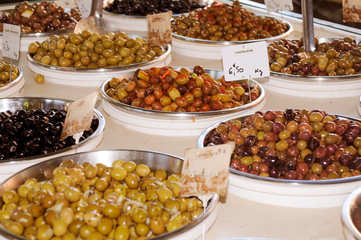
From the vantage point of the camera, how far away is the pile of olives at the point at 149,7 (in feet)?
14.1

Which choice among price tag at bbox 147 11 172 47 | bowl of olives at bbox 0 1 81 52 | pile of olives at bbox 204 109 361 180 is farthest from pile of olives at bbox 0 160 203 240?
bowl of olives at bbox 0 1 81 52

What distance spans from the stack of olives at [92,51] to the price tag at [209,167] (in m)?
1.59

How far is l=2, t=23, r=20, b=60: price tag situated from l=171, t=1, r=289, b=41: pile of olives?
1252 mm

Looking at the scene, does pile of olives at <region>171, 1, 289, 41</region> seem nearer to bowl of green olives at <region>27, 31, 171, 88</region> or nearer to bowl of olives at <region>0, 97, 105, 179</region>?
bowl of green olives at <region>27, 31, 171, 88</region>

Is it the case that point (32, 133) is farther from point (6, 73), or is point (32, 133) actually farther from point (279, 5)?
point (279, 5)

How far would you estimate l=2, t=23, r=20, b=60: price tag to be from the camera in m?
2.83

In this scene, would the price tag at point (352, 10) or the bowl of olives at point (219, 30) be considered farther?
the bowl of olives at point (219, 30)

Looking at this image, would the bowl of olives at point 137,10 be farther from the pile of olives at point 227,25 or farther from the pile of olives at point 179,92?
the pile of olives at point 179,92

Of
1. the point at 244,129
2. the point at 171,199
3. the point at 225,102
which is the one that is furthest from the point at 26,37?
the point at 171,199

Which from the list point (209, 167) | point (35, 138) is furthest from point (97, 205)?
point (35, 138)

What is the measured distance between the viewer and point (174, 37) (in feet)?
12.2

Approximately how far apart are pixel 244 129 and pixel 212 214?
581 millimetres

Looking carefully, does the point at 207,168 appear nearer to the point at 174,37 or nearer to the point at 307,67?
the point at 307,67

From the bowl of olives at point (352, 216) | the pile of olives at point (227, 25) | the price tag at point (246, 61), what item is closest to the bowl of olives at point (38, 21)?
the pile of olives at point (227, 25)
